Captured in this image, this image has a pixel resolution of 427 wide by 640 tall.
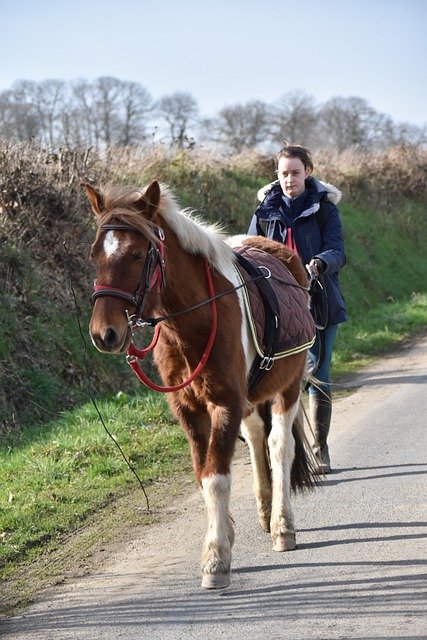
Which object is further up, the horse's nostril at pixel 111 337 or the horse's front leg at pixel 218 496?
the horse's nostril at pixel 111 337

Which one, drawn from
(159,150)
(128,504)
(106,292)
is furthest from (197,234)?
(159,150)

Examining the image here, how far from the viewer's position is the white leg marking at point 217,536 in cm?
483

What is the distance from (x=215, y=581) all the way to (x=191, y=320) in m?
1.35

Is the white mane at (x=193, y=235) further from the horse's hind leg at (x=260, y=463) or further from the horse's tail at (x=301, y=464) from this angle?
the horse's tail at (x=301, y=464)

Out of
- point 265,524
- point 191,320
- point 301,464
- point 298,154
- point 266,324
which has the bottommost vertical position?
point 265,524

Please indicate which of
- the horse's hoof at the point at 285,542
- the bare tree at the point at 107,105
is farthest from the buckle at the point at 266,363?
the bare tree at the point at 107,105

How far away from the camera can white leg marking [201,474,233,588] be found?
4832mm

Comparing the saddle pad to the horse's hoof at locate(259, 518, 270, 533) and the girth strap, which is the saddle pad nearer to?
the girth strap

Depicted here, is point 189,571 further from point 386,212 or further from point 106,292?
point 386,212

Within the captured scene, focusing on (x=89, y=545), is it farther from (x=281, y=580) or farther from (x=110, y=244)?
(x=110, y=244)

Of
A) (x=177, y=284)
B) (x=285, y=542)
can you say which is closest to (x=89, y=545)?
(x=285, y=542)

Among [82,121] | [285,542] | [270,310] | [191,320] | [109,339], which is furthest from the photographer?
[82,121]

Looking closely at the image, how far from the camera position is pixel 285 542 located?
552 centimetres

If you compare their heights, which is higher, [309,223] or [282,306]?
[309,223]
